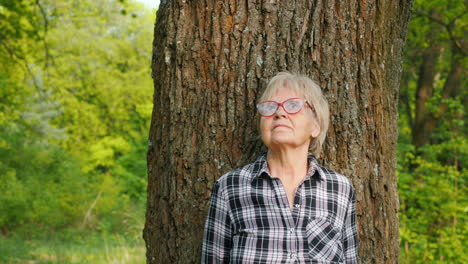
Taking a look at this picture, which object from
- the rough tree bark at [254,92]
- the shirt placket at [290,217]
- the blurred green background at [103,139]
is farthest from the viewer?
the blurred green background at [103,139]

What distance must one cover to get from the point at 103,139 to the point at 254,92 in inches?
1122

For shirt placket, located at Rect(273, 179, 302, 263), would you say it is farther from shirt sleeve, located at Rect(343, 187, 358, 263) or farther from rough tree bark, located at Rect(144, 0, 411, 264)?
rough tree bark, located at Rect(144, 0, 411, 264)

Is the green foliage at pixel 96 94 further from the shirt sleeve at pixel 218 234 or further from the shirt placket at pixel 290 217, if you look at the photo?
the shirt placket at pixel 290 217

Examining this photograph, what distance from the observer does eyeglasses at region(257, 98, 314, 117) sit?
2188 mm

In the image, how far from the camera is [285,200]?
2139mm

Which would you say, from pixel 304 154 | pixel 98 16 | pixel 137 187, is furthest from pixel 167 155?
pixel 98 16

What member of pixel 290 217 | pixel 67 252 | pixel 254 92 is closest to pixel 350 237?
pixel 290 217

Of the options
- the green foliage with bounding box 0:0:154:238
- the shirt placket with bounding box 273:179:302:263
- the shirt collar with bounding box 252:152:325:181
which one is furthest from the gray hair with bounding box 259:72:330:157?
the green foliage with bounding box 0:0:154:238

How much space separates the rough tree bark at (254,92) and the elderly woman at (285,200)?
0.89 feet

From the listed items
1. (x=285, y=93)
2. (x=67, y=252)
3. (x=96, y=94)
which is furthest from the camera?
(x=96, y=94)

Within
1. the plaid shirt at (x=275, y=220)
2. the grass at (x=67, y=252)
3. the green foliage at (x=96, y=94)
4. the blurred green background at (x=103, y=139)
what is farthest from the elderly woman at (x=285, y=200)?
the green foliage at (x=96, y=94)

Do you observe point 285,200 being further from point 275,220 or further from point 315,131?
point 315,131

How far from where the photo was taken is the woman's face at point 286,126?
2.17 m

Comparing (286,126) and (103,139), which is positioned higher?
(286,126)
